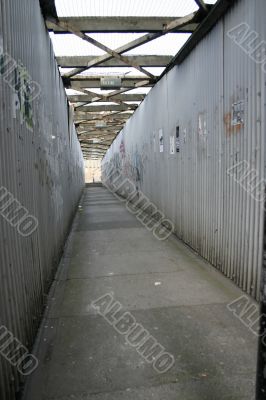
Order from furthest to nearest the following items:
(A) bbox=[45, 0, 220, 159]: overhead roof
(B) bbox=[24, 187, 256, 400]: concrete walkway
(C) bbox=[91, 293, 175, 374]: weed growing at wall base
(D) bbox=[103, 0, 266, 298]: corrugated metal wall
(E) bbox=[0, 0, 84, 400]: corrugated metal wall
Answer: (A) bbox=[45, 0, 220, 159]: overhead roof < (D) bbox=[103, 0, 266, 298]: corrugated metal wall < (C) bbox=[91, 293, 175, 374]: weed growing at wall base < (B) bbox=[24, 187, 256, 400]: concrete walkway < (E) bbox=[0, 0, 84, 400]: corrugated metal wall

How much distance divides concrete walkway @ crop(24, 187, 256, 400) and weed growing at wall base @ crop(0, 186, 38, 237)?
1150 mm

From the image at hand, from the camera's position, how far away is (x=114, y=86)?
8.75m

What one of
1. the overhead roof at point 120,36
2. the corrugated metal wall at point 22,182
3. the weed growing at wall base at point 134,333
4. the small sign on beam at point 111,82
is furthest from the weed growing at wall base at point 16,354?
the small sign on beam at point 111,82

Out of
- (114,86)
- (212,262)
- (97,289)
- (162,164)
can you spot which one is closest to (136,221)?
(162,164)

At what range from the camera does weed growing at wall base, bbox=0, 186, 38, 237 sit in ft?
8.34

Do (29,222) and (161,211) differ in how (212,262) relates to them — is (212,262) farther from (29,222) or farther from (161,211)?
(161,211)

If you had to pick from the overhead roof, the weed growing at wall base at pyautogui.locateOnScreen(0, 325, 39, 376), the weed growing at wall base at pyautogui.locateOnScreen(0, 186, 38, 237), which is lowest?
the weed growing at wall base at pyautogui.locateOnScreen(0, 325, 39, 376)

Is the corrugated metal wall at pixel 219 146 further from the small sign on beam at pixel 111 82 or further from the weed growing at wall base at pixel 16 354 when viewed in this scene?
the weed growing at wall base at pixel 16 354

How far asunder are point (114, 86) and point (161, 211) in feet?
11.9

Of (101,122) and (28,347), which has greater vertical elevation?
(101,122)

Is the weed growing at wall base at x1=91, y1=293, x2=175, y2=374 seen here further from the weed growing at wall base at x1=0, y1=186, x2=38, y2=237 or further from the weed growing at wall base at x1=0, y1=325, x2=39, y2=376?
the weed growing at wall base at x1=0, y1=186, x2=38, y2=237

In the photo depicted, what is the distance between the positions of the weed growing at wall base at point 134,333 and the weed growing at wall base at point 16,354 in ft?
3.04

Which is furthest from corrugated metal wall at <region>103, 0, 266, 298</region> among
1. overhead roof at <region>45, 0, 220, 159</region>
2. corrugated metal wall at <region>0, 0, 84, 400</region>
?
corrugated metal wall at <region>0, 0, 84, 400</region>

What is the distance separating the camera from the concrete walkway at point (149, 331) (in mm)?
2646
